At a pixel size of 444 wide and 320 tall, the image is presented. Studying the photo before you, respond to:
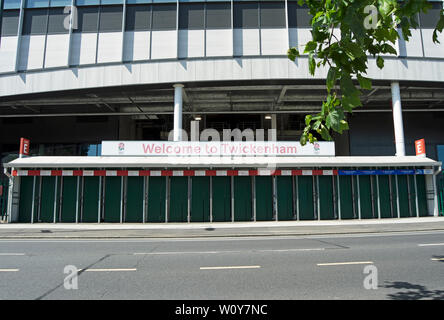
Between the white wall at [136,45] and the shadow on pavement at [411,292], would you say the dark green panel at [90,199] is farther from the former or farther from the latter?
the shadow on pavement at [411,292]

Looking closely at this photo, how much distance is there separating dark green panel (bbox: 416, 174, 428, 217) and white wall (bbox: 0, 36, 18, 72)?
3018cm

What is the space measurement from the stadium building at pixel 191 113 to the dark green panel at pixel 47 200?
62mm

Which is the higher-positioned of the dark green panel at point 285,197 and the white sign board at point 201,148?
the white sign board at point 201,148

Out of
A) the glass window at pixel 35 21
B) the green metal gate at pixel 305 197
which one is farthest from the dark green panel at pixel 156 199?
the glass window at pixel 35 21

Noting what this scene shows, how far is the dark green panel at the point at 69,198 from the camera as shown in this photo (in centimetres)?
1703

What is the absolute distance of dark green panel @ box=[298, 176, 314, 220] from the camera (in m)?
17.6

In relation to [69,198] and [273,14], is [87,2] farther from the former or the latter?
[69,198]

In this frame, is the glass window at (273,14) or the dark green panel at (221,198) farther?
the glass window at (273,14)

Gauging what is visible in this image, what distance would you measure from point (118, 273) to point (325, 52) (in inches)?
239

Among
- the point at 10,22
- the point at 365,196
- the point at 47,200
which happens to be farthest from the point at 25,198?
the point at 365,196

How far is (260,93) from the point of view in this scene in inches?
902

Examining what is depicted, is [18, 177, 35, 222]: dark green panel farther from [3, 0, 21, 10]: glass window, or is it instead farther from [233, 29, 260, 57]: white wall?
[233, 29, 260, 57]: white wall

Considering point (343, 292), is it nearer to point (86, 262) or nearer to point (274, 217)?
point (86, 262)
